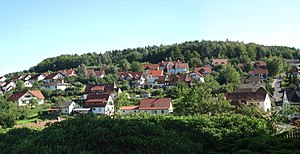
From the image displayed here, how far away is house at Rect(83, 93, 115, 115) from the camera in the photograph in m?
38.2

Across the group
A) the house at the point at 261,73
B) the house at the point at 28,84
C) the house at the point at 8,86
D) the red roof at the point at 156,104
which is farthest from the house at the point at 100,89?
the house at the point at 261,73

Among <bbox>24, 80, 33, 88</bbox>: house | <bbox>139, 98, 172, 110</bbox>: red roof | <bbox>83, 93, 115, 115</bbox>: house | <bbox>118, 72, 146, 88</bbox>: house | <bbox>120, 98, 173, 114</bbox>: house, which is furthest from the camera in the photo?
<bbox>24, 80, 33, 88</bbox>: house

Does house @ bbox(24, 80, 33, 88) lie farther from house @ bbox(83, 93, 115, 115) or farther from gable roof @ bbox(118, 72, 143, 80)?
house @ bbox(83, 93, 115, 115)

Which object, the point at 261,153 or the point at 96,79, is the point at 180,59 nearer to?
the point at 96,79

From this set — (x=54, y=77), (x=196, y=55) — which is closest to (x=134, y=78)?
(x=54, y=77)

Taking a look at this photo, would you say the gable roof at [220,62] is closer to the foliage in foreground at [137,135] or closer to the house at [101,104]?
the house at [101,104]

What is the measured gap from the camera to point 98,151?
10648 mm

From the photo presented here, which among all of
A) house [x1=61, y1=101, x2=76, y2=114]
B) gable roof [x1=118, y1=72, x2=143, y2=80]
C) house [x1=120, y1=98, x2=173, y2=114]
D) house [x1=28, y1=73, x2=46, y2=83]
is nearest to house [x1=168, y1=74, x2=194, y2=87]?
gable roof [x1=118, y1=72, x2=143, y2=80]

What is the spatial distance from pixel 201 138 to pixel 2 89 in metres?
59.2

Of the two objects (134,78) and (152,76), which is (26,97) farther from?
(152,76)

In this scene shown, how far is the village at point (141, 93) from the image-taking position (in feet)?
106

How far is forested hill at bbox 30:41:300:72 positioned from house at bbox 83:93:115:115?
35.8m

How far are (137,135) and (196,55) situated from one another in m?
66.5

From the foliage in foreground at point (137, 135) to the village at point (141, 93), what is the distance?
8.70m
